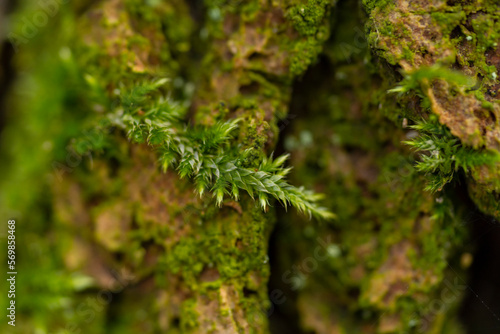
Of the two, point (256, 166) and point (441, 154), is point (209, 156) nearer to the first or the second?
point (256, 166)

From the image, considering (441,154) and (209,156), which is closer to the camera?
(441,154)

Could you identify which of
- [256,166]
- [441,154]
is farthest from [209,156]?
[441,154]

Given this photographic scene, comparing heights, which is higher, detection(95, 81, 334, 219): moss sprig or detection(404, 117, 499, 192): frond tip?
detection(95, 81, 334, 219): moss sprig

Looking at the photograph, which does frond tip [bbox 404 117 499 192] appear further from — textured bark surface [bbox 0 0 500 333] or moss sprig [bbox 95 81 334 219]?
moss sprig [bbox 95 81 334 219]

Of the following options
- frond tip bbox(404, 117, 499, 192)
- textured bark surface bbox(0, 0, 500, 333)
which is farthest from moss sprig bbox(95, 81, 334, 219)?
frond tip bbox(404, 117, 499, 192)

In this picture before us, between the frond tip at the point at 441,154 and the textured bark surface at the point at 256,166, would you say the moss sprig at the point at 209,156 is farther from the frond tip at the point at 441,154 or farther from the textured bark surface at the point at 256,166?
the frond tip at the point at 441,154

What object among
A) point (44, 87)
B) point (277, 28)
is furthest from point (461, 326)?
point (44, 87)

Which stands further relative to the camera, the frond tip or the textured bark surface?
the textured bark surface

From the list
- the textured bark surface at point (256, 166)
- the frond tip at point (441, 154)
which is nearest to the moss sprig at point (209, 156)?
the textured bark surface at point (256, 166)
